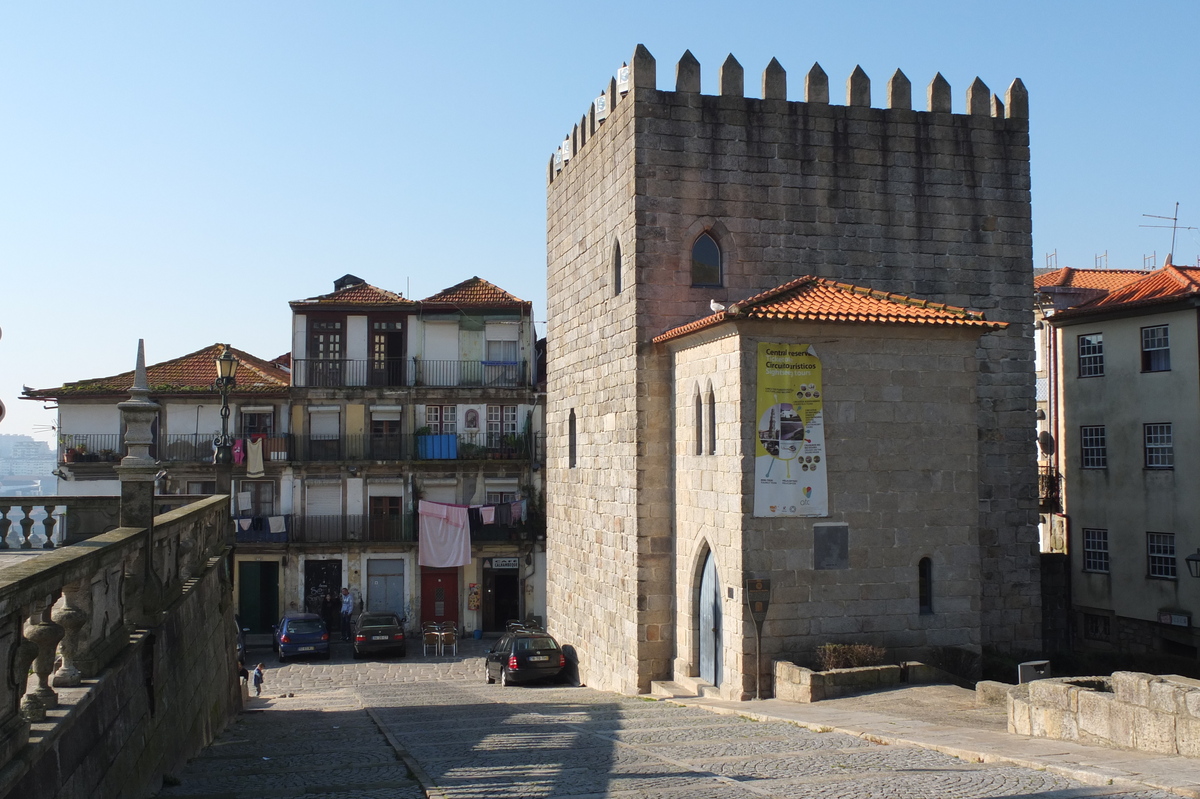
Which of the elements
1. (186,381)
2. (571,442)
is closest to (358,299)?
(186,381)

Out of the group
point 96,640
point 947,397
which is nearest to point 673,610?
point 947,397

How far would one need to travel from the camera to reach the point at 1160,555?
24.3 m

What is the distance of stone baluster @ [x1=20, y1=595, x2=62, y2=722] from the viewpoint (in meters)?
6.46

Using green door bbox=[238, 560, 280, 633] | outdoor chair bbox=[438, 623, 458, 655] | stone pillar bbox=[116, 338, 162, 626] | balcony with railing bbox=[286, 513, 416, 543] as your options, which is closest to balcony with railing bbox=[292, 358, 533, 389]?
balcony with railing bbox=[286, 513, 416, 543]

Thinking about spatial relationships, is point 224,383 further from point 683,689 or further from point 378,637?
point 378,637

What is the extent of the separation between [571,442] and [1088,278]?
1592 centimetres

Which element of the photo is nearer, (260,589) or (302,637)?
(302,637)

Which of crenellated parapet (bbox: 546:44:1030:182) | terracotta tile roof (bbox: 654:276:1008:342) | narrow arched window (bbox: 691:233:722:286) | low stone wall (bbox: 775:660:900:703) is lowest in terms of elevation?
low stone wall (bbox: 775:660:900:703)

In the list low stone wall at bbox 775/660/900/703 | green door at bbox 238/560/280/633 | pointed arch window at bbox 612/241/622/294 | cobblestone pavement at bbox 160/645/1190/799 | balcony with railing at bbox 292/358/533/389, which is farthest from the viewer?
balcony with railing at bbox 292/358/533/389

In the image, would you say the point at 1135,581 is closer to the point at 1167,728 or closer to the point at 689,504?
the point at 689,504

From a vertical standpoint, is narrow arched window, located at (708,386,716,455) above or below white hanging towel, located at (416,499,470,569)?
above

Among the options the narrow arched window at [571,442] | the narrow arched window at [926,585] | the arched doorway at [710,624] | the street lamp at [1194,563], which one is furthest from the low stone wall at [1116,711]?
the narrow arched window at [571,442]

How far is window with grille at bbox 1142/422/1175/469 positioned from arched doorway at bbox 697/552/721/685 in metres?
11.9

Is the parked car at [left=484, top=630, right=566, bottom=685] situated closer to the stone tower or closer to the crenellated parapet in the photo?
the stone tower
